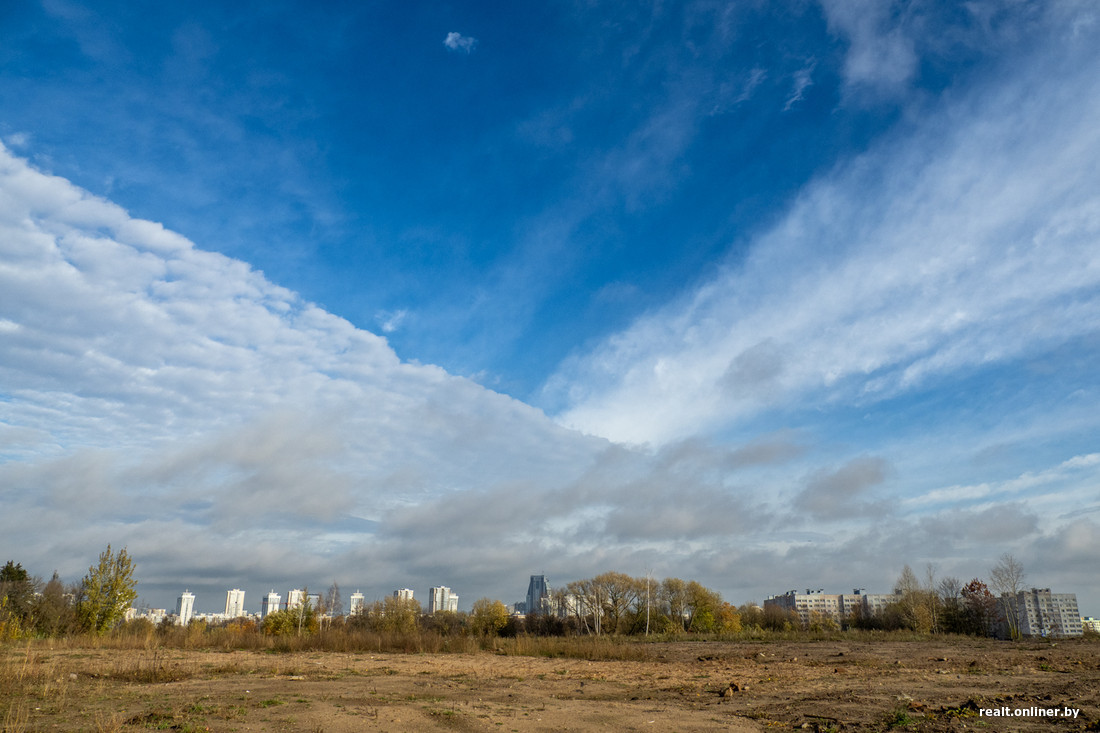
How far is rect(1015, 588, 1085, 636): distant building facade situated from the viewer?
75250 mm

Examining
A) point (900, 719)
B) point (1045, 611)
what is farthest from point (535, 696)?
point (1045, 611)

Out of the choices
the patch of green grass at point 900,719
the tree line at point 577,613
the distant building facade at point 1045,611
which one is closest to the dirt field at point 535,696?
the patch of green grass at point 900,719

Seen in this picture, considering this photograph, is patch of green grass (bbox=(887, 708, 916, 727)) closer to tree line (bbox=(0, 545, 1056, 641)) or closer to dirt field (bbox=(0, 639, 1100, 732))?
dirt field (bbox=(0, 639, 1100, 732))

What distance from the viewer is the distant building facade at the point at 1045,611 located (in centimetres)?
7525

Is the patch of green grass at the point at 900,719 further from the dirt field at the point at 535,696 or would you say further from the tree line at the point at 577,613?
the tree line at the point at 577,613

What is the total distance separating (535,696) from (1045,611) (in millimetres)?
108736

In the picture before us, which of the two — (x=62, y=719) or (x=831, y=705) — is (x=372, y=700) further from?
(x=831, y=705)

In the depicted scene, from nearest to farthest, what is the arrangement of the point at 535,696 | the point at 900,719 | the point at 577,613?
the point at 900,719 → the point at 535,696 → the point at 577,613

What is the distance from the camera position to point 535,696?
14758 mm

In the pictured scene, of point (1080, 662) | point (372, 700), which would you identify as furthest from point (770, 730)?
point (1080, 662)

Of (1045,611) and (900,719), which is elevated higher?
(900,719)

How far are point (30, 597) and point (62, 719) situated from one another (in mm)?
50952

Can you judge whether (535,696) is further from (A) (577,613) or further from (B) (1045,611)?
(B) (1045,611)

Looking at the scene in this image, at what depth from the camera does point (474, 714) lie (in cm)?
1175
